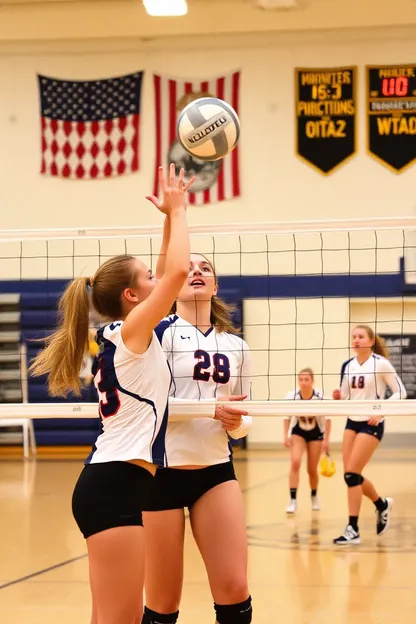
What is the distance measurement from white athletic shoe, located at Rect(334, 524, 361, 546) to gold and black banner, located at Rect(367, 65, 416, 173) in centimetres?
912

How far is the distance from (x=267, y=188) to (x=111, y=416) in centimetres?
1306

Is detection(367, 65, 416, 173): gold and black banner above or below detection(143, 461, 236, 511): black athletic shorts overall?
above

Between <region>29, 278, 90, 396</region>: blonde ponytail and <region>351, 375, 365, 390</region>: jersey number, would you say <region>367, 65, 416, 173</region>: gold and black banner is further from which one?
<region>29, 278, 90, 396</region>: blonde ponytail

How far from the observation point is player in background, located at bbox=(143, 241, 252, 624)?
3770 millimetres

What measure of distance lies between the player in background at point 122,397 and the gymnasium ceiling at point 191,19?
42.2ft

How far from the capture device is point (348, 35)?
1565 cm

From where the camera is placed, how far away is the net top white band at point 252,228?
4816 mm

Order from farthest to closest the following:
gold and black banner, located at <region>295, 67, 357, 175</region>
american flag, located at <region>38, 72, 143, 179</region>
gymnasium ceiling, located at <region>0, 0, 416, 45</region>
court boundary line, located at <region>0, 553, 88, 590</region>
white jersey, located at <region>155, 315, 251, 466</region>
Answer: american flag, located at <region>38, 72, 143, 179</region>
gold and black banner, located at <region>295, 67, 357, 175</region>
gymnasium ceiling, located at <region>0, 0, 416, 45</region>
court boundary line, located at <region>0, 553, 88, 590</region>
white jersey, located at <region>155, 315, 251, 466</region>

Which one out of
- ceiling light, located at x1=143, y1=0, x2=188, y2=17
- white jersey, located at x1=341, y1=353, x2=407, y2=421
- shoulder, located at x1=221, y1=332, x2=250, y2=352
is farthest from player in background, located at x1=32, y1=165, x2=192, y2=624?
ceiling light, located at x1=143, y1=0, x2=188, y2=17

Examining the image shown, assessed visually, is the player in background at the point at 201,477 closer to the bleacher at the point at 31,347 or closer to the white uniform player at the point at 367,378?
the white uniform player at the point at 367,378

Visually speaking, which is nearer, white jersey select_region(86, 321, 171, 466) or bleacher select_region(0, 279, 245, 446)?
white jersey select_region(86, 321, 171, 466)

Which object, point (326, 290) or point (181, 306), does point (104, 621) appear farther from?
point (326, 290)

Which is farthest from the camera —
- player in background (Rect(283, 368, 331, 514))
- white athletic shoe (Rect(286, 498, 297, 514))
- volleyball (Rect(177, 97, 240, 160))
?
player in background (Rect(283, 368, 331, 514))

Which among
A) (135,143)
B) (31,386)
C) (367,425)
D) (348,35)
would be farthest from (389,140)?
(367,425)
